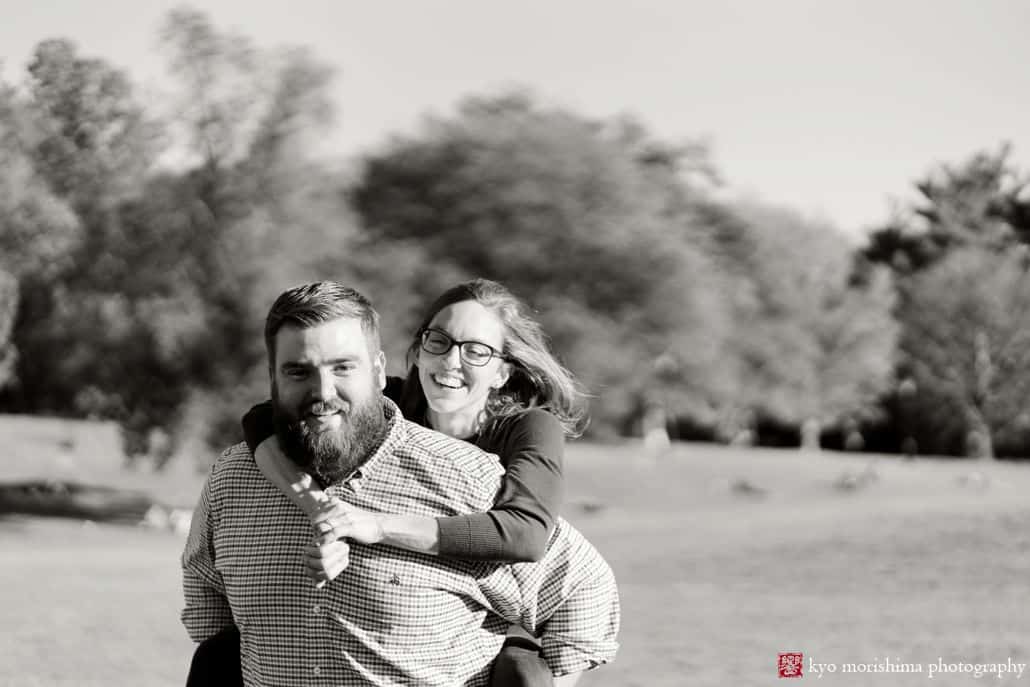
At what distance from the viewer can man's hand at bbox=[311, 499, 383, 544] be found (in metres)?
2.51

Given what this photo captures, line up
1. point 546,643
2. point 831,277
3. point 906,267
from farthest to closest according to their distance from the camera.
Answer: point 906,267 → point 831,277 → point 546,643

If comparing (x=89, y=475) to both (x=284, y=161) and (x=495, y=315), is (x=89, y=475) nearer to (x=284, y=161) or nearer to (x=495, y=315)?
(x=284, y=161)

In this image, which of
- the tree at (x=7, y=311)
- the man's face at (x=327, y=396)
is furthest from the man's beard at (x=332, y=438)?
the tree at (x=7, y=311)

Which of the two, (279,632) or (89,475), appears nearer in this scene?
(279,632)

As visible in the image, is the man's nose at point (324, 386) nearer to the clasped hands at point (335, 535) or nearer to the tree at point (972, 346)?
the clasped hands at point (335, 535)

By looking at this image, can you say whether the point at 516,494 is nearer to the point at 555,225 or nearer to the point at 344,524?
the point at 344,524

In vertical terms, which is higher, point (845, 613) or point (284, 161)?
point (284, 161)

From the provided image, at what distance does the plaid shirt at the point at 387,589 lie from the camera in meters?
2.63

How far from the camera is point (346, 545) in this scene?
257 cm

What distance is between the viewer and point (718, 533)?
2198 centimetres

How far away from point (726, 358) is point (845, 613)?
64.4 feet

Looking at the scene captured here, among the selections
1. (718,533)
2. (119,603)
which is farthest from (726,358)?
(119,603)

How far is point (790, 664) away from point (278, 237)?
12226 millimetres

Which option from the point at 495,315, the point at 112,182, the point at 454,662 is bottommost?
the point at 454,662
